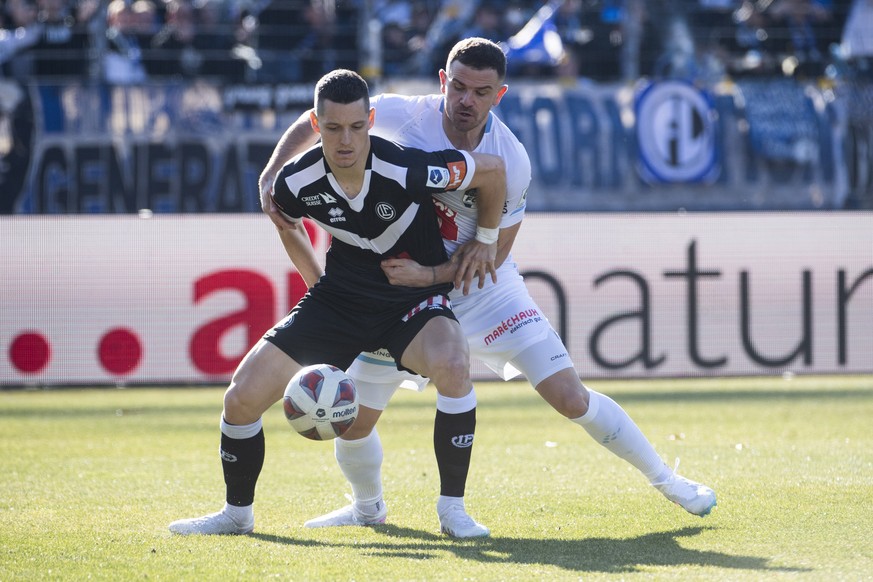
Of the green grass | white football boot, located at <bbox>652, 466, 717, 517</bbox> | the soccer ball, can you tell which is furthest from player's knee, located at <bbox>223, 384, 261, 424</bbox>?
white football boot, located at <bbox>652, 466, 717, 517</bbox>

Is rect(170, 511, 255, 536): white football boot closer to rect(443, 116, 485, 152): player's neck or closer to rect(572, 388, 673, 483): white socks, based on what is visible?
rect(572, 388, 673, 483): white socks

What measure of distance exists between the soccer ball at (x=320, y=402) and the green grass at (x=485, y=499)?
526 mm

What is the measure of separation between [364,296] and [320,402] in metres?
0.61

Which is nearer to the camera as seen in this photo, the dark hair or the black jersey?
the black jersey

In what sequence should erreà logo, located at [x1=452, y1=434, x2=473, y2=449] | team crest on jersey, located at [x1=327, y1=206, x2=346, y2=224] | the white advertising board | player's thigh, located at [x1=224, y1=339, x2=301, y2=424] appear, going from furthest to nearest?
the white advertising board < team crest on jersey, located at [x1=327, y1=206, x2=346, y2=224] < erreà logo, located at [x1=452, y1=434, x2=473, y2=449] < player's thigh, located at [x1=224, y1=339, x2=301, y2=424]

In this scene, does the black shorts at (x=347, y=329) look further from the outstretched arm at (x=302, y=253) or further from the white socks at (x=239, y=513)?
the white socks at (x=239, y=513)

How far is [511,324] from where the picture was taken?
6.09 metres

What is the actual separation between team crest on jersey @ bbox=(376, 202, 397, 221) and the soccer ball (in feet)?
2.51

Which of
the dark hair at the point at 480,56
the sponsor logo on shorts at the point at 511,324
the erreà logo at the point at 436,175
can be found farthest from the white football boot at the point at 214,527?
the dark hair at the point at 480,56

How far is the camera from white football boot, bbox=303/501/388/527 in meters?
6.09

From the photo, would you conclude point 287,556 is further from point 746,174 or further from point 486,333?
point 746,174

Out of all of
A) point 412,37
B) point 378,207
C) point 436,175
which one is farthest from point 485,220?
point 412,37

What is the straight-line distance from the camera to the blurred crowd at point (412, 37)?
1496 centimetres

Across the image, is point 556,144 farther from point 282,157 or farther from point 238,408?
point 238,408
